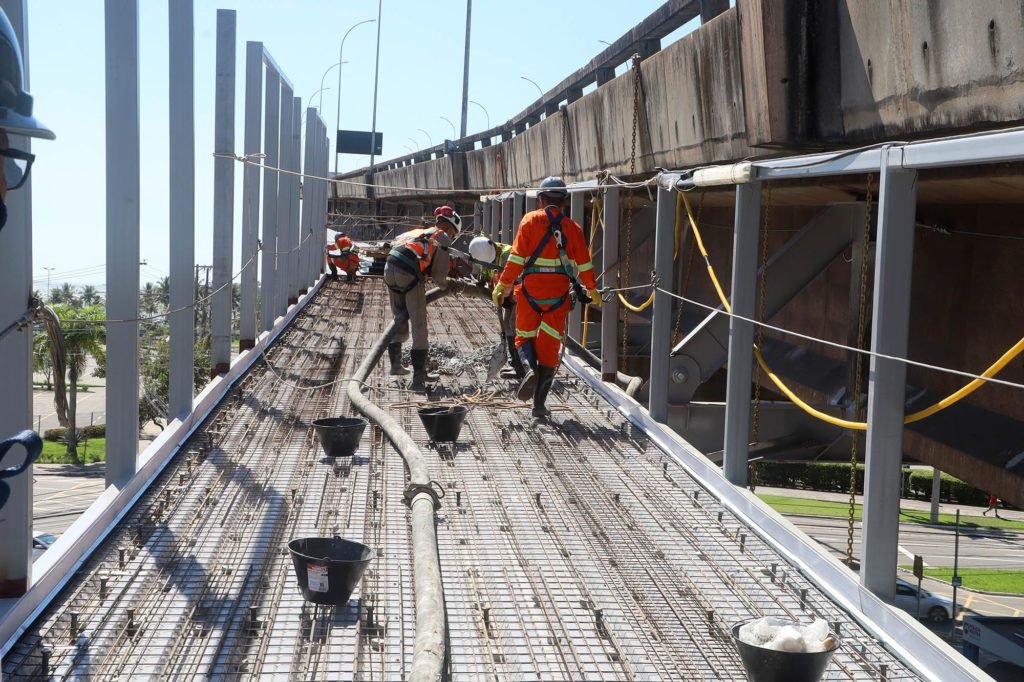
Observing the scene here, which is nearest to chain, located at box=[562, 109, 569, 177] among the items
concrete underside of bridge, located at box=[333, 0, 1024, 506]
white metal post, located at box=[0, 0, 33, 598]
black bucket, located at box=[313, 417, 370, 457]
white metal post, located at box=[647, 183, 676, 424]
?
concrete underside of bridge, located at box=[333, 0, 1024, 506]

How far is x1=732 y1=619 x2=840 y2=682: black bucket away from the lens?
4.15m

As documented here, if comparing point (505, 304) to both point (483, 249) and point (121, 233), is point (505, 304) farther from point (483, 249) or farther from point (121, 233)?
point (121, 233)

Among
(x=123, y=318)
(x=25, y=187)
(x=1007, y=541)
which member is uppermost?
(x=25, y=187)

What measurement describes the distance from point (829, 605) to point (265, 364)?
828 centimetres

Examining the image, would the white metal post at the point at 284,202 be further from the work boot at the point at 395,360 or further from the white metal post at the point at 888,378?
the white metal post at the point at 888,378

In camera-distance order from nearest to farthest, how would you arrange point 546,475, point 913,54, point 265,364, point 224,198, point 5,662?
point 5,662, point 913,54, point 546,475, point 224,198, point 265,364

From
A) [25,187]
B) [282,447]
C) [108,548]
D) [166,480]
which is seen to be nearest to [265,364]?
[282,447]

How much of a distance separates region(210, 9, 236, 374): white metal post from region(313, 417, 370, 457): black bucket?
3.21 meters

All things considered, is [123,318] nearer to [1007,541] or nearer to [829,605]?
[829,605]

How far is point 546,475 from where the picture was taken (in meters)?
7.64

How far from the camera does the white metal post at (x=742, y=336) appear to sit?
23.6ft

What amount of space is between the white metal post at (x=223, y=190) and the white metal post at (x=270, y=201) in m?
2.87

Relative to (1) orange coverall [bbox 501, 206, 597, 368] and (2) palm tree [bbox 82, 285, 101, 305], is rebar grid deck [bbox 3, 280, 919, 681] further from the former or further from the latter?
(2) palm tree [bbox 82, 285, 101, 305]

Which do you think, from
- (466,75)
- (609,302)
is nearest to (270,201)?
(609,302)
